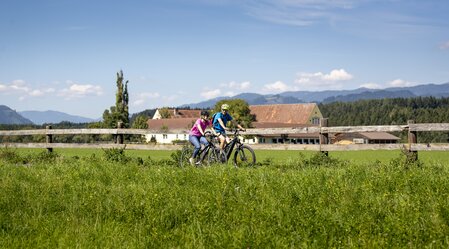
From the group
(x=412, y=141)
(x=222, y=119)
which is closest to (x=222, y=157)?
(x=222, y=119)

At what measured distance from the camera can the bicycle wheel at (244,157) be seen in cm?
1361

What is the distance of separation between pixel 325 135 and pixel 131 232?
1089 cm

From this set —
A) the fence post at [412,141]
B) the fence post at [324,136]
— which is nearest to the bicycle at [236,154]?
the fence post at [324,136]

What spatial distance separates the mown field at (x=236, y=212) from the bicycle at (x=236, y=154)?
4910mm

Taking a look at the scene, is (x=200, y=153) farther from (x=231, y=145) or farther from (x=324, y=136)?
(x=324, y=136)

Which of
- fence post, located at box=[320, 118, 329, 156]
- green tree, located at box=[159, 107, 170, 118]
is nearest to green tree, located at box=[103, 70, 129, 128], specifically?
green tree, located at box=[159, 107, 170, 118]

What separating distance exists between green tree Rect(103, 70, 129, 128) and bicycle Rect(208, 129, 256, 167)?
81968mm

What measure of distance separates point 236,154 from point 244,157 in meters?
0.25

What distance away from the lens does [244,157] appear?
13.8 metres

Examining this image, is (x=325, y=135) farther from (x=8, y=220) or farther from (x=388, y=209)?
(x=8, y=220)

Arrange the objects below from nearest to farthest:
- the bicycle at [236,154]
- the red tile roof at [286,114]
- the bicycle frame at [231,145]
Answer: the bicycle at [236,154]
the bicycle frame at [231,145]
the red tile roof at [286,114]

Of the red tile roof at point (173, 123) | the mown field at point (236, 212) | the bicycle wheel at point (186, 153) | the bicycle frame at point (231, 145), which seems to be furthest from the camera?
the red tile roof at point (173, 123)

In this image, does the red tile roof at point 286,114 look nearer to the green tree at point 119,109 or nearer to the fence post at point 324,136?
the green tree at point 119,109

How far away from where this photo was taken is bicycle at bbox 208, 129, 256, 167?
1360 centimetres
